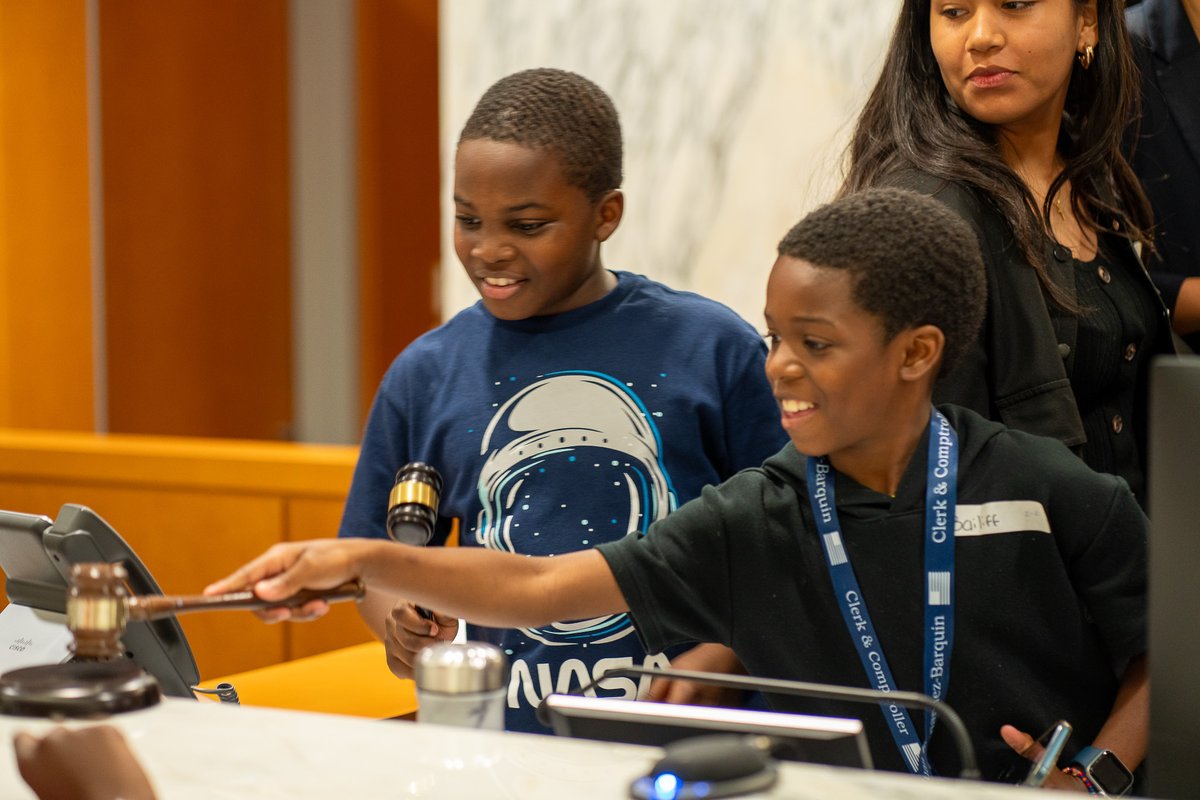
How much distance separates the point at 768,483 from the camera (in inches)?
61.9

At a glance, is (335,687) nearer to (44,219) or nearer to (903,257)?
(903,257)

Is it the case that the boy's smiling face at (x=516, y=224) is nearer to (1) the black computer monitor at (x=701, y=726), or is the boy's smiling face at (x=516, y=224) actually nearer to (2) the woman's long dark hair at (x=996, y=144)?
(2) the woman's long dark hair at (x=996, y=144)

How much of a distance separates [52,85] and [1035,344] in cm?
415

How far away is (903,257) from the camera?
5.02 feet

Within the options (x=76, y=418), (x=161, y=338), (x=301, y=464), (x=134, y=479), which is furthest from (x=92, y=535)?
(x=161, y=338)

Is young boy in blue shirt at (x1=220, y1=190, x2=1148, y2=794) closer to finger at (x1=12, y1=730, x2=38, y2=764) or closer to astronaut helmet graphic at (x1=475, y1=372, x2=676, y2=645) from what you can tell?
astronaut helmet graphic at (x1=475, y1=372, x2=676, y2=645)

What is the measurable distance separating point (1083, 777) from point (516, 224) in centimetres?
90

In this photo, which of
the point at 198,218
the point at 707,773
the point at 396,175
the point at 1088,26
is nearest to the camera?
the point at 707,773

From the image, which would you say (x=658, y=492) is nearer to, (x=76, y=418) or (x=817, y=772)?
(x=817, y=772)

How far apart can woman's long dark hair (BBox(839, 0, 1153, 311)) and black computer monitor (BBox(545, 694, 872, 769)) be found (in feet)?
2.83

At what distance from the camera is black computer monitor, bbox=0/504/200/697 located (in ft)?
4.21

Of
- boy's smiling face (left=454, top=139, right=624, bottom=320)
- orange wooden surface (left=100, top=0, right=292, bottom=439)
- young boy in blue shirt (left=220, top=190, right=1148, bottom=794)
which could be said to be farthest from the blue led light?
orange wooden surface (left=100, top=0, right=292, bottom=439)

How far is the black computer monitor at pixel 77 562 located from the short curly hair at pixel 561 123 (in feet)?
2.46

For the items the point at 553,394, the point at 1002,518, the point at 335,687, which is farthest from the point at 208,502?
the point at 1002,518
